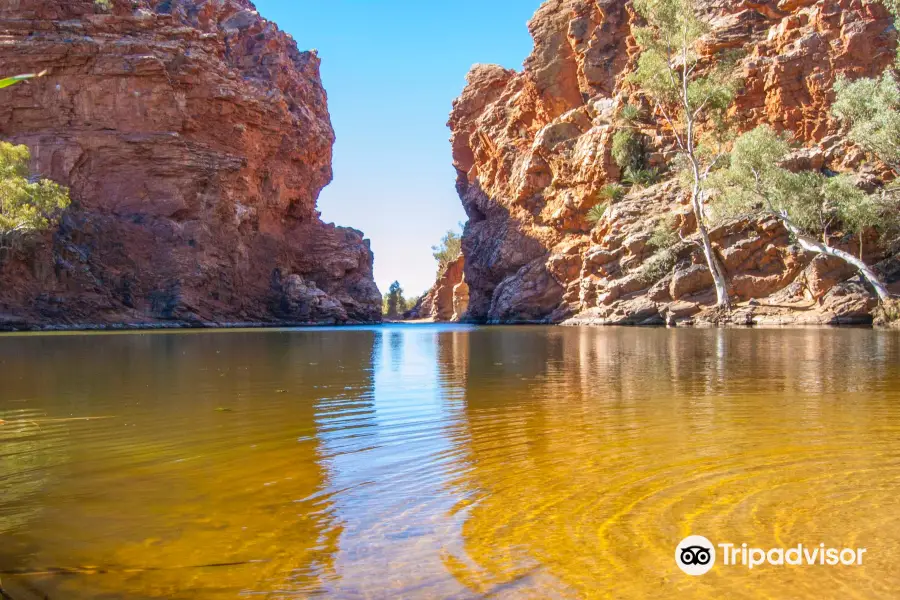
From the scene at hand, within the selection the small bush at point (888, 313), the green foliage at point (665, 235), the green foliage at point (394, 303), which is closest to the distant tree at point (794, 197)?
the small bush at point (888, 313)

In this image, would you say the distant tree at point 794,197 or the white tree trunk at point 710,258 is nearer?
the distant tree at point 794,197

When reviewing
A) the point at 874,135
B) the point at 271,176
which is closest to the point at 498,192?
the point at 271,176

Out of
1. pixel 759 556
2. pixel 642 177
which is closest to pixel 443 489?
pixel 759 556

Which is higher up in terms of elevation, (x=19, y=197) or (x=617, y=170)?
(x=617, y=170)

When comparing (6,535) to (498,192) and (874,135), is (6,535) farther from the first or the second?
(498,192)

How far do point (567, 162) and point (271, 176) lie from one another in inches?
1164

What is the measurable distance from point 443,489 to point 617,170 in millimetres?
45289

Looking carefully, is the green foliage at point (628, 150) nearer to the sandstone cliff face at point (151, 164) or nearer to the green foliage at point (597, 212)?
the green foliage at point (597, 212)

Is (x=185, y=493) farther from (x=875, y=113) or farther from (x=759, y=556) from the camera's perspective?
(x=875, y=113)

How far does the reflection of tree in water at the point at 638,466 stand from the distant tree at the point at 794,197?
22.0 metres

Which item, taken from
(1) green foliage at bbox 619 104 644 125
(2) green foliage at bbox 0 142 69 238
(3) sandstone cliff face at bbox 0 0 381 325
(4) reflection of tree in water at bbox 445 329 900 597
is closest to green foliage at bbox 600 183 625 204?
(1) green foliage at bbox 619 104 644 125

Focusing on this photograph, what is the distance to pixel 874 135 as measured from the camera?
27.0 m

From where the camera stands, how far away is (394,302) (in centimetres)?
11888

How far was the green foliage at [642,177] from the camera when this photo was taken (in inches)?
1741
